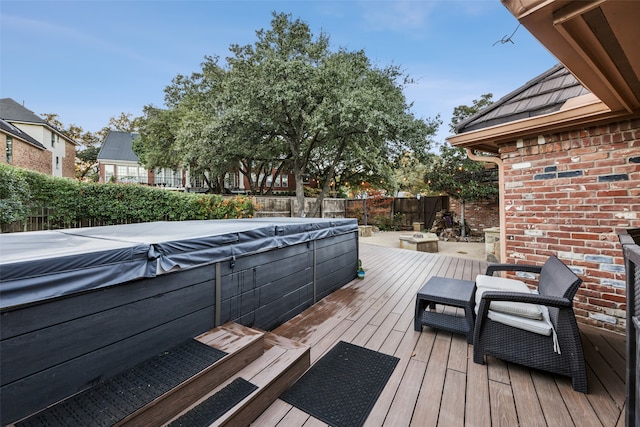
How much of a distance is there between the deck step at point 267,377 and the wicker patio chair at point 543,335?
4.83 ft

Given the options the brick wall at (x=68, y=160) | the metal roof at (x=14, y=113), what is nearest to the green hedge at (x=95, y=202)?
the metal roof at (x=14, y=113)

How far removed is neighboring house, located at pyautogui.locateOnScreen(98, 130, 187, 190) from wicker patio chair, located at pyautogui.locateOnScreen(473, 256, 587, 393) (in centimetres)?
2223

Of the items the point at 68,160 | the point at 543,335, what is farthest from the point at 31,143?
the point at 543,335

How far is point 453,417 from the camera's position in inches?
61.2

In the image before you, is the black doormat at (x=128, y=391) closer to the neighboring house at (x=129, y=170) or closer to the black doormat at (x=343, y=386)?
the black doormat at (x=343, y=386)

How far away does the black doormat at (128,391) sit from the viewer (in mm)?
1140

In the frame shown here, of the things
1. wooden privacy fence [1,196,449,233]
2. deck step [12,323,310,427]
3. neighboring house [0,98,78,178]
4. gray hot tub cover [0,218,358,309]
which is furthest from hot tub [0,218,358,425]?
neighboring house [0,98,78,178]

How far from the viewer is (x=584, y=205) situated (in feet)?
8.77

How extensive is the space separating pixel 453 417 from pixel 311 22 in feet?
43.5

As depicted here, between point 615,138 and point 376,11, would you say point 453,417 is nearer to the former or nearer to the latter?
point 615,138

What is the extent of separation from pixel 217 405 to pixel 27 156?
19.2m

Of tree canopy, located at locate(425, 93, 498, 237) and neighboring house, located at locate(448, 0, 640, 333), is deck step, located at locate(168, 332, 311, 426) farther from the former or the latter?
tree canopy, located at locate(425, 93, 498, 237)

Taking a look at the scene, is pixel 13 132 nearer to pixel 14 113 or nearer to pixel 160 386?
pixel 14 113

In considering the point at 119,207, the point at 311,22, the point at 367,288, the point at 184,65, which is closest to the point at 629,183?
the point at 367,288
